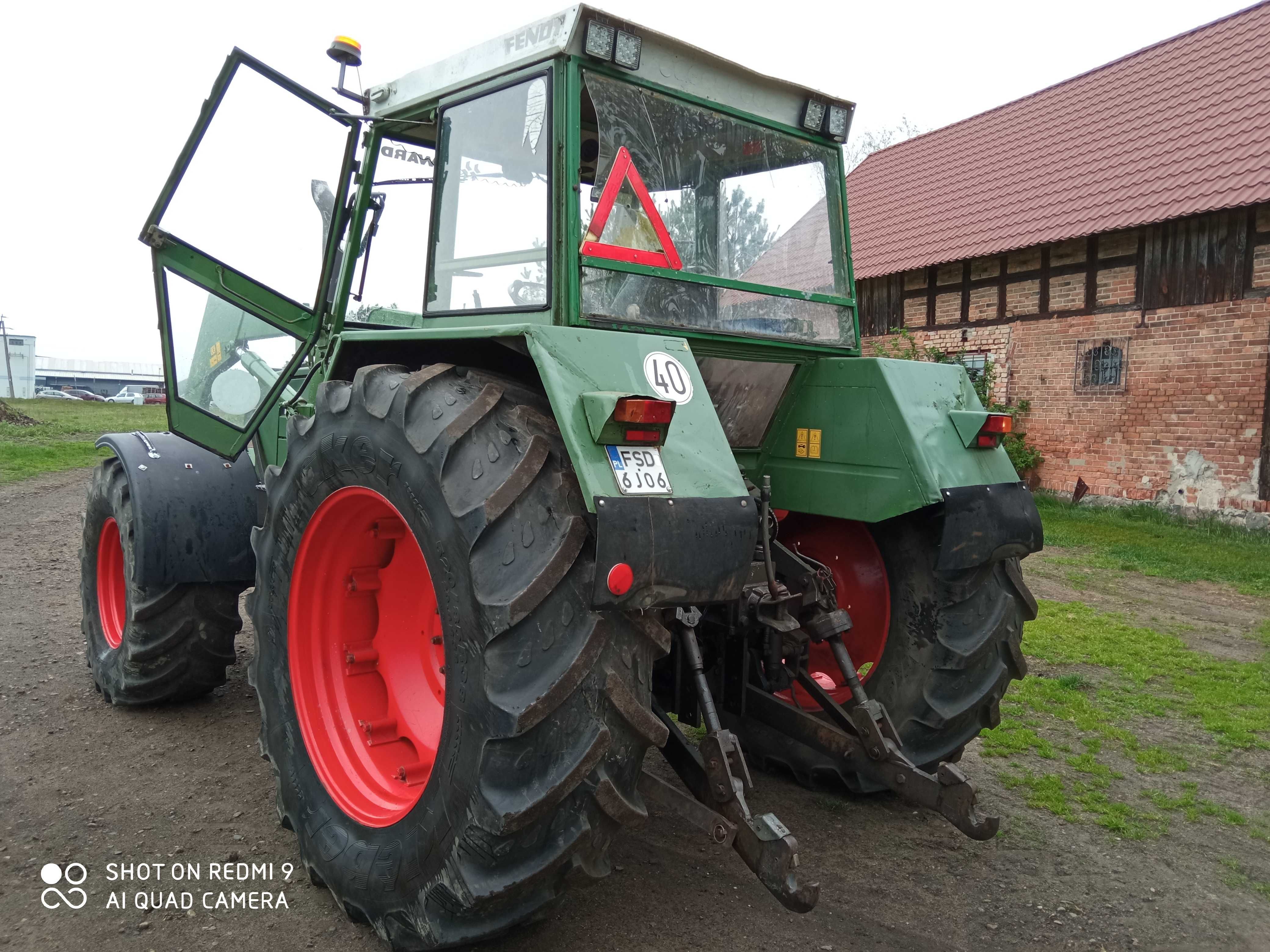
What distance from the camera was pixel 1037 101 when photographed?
48.8ft

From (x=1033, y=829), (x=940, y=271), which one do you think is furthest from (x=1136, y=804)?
(x=940, y=271)

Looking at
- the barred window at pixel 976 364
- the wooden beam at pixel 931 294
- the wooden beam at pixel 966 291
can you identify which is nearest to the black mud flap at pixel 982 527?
the barred window at pixel 976 364

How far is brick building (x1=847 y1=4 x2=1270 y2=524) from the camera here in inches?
398

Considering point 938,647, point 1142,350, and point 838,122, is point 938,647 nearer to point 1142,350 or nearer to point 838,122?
point 838,122

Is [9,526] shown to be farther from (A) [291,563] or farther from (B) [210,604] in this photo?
(A) [291,563]

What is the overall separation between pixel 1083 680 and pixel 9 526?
389 inches

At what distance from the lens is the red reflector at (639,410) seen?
1986 millimetres

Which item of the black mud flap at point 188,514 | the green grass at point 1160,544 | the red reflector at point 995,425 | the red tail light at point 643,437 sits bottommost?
the green grass at point 1160,544

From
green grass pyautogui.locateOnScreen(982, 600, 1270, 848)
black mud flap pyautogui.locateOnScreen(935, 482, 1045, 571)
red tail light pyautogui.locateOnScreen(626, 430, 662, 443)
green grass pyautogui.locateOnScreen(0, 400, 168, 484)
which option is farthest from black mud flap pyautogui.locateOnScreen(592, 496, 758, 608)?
green grass pyautogui.locateOnScreen(0, 400, 168, 484)

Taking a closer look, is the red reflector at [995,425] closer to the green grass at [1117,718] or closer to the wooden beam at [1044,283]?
the green grass at [1117,718]

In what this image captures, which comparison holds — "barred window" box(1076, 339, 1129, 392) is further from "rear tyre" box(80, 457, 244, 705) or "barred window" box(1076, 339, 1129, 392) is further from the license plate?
the license plate

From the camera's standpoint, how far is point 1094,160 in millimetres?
12453

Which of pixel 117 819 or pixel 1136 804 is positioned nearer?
pixel 117 819

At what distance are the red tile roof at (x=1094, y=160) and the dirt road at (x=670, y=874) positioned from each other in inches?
355
